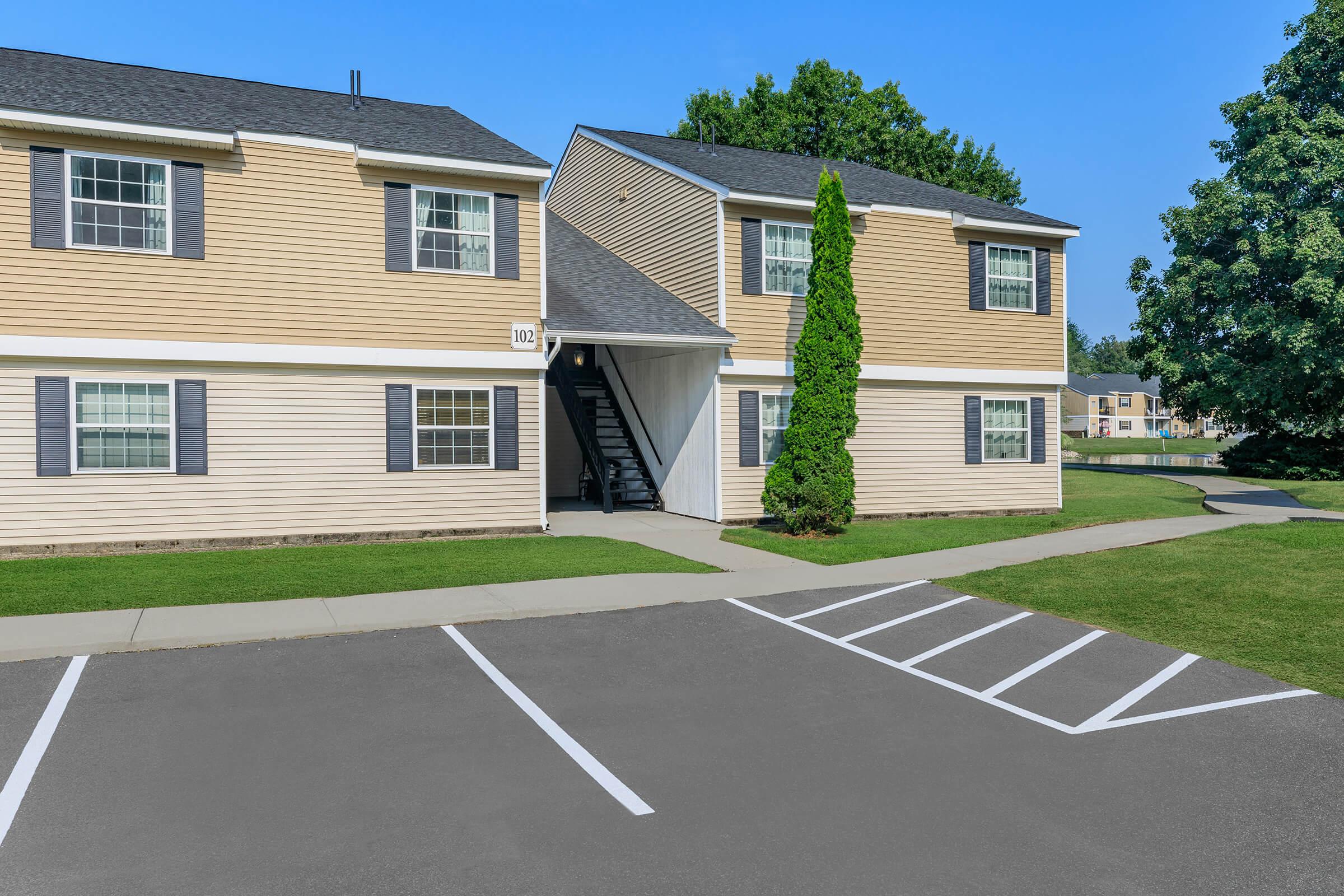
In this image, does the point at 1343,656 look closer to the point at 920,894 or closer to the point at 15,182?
the point at 920,894

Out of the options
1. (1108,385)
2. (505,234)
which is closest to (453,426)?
(505,234)

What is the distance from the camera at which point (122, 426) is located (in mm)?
13867

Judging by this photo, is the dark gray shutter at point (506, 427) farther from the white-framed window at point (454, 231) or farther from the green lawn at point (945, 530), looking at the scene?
the green lawn at point (945, 530)

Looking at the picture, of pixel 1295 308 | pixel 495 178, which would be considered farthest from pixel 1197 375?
pixel 495 178

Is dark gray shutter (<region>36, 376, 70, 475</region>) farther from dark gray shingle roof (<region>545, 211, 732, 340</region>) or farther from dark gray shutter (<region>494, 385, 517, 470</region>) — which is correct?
dark gray shingle roof (<region>545, 211, 732, 340</region>)

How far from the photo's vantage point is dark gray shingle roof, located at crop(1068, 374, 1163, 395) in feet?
315

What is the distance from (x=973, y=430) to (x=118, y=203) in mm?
15943

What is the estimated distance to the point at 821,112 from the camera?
37.4 metres

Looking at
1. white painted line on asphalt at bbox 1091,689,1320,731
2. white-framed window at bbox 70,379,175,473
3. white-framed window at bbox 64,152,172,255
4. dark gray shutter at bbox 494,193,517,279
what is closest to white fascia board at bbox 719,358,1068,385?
dark gray shutter at bbox 494,193,517,279

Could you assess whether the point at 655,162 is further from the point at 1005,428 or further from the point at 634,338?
the point at 1005,428

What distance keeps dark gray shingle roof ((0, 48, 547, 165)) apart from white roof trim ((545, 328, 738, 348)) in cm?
284

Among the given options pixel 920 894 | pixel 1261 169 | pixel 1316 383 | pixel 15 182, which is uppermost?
pixel 1261 169

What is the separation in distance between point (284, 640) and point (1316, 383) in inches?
1236

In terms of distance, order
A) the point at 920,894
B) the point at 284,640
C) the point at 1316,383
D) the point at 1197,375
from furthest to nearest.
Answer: the point at 1197,375, the point at 1316,383, the point at 284,640, the point at 920,894
